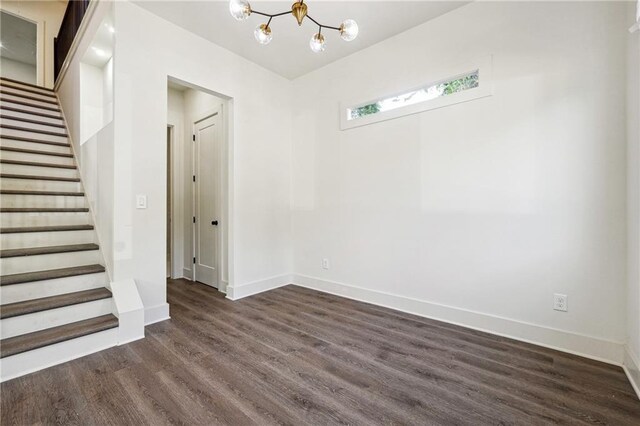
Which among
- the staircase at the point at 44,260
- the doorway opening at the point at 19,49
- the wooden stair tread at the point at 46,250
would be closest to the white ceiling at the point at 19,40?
the doorway opening at the point at 19,49

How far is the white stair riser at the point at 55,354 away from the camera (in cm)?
181

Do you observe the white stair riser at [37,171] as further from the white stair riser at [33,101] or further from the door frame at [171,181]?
the white stair riser at [33,101]

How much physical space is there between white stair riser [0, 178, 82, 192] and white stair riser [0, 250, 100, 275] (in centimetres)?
128

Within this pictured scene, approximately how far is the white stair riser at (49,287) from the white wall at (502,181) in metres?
2.54

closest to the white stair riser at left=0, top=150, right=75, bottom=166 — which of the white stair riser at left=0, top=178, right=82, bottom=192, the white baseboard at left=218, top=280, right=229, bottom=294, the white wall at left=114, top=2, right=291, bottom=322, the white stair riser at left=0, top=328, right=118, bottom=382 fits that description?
the white stair riser at left=0, top=178, right=82, bottom=192

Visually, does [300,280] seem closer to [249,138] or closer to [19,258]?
[249,138]

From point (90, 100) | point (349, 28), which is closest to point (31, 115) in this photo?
point (90, 100)

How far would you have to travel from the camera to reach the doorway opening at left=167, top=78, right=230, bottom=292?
3.68 meters

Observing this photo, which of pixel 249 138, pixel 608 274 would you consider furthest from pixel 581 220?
pixel 249 138

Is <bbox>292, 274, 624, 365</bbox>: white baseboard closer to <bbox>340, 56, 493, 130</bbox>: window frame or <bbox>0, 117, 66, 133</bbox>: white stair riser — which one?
<bbox>340, 56, 493, 130</bbox>: window frame

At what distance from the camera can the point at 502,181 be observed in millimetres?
2391

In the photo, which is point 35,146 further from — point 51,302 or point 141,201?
point 51,302

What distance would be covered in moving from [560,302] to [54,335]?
380 cm

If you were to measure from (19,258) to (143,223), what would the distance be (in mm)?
999
